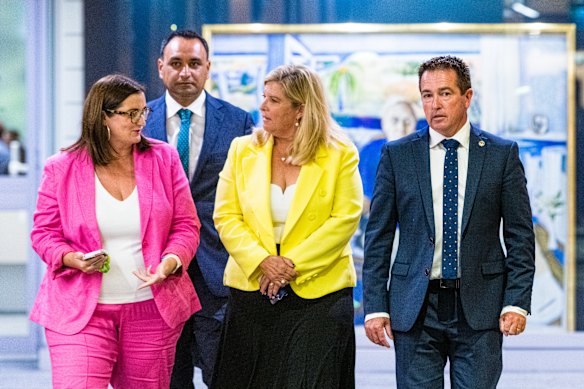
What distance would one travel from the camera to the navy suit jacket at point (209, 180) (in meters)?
5.06

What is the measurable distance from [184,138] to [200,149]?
9cm

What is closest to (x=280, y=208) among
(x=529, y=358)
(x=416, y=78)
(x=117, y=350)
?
(x=117, y=350)

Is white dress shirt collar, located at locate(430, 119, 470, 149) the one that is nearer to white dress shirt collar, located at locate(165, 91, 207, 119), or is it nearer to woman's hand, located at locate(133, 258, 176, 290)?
woman's hand, located at locate(133, 258, 176, 290)

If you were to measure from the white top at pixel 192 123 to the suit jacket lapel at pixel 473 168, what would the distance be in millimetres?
1528

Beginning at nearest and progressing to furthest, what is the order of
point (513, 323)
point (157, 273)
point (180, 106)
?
1. point (513, 323)
2. point (157, 273)
3. point (180, 106)

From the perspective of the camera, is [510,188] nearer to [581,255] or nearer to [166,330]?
[166,330]

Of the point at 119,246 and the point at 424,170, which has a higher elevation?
the point at 424,170

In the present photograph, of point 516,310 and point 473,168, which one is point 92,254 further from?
point 516,310

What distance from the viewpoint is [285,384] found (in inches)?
167

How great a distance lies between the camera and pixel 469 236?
4.03 m

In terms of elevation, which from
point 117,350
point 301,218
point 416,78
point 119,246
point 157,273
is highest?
point 416,78

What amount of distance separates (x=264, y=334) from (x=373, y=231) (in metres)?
0.61

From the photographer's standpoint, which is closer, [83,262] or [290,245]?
[83,262]

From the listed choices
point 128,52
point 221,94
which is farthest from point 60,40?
point 221,94
